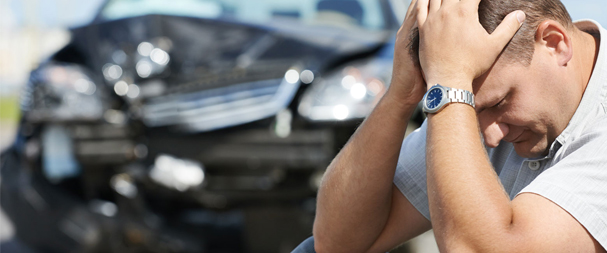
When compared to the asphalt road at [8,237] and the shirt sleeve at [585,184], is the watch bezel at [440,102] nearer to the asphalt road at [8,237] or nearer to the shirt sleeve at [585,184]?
the shirt sleeve at [585,184]

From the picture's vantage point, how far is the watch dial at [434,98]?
4.52 ft

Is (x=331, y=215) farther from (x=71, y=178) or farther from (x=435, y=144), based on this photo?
(x=71, y=178)

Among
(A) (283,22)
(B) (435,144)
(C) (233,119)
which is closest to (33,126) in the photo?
(C) (233,119)

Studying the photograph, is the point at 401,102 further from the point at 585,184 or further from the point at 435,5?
the point at 585,184

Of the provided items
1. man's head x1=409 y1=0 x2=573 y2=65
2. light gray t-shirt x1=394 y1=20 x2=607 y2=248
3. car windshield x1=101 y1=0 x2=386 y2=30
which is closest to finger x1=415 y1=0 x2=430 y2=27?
man's head x1=409 y1=0 x2=573 y2=65

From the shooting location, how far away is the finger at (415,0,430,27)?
144cm

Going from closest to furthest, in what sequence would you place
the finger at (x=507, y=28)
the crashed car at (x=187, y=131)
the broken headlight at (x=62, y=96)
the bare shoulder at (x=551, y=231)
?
1. the bare shoulder at (x=551, y=231)
2. the finger at (x=507, y=28)
3. the crashed car at (x=187, y=131)
4. the broken headlight at (x=62, y=96)

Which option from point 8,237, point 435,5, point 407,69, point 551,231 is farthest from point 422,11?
point 8,237

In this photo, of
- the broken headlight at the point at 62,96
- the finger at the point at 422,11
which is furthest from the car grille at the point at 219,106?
the finger at the point at 422,11

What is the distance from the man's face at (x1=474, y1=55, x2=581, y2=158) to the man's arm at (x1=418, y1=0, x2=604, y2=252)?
4 centimetres

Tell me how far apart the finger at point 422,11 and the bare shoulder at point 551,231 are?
0.46 metres

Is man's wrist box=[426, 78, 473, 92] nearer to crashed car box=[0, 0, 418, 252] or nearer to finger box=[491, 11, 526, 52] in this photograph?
finger box=[491, 11, 526, 52]

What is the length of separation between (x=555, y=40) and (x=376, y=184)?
1.74 ft

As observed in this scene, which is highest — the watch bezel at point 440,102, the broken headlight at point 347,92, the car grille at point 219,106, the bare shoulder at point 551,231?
the car grille at point 219,106
